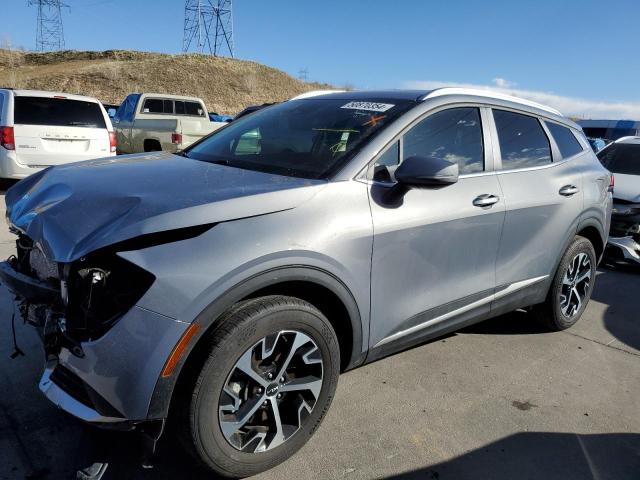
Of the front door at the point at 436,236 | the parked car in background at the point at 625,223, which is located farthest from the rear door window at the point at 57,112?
the parked car in background at the point at 625,223

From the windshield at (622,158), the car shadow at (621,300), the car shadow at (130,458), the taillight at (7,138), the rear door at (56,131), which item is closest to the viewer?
the car shadow at (130,458)

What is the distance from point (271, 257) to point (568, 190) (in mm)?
2718

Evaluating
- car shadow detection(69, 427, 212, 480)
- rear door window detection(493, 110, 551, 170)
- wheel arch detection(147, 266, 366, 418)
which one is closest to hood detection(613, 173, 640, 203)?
rear door window detection(493, 110, 551, 170)

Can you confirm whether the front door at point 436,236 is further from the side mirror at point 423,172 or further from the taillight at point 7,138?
the taillight at point 7,138

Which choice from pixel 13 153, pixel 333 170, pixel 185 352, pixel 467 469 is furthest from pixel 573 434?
pixel 13 153

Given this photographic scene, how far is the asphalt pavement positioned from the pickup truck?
318 inches

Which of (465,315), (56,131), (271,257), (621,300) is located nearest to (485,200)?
(465,315)

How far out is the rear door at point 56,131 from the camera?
322 inches

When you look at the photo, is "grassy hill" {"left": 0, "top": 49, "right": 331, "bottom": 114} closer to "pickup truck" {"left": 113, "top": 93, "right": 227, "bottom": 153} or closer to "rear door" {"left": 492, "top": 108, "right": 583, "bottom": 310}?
"pickup truck" {"left": 113, "top": 93, "right": 227, "bottom": 153}

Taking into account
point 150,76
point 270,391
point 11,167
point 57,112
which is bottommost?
point 270,391

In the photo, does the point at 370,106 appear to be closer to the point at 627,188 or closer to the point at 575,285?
the point at 575,285

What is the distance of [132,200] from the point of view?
2.17 metres

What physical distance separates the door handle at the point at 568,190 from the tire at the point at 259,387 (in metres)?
2.32

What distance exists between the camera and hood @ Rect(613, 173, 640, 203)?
6.34 meters
